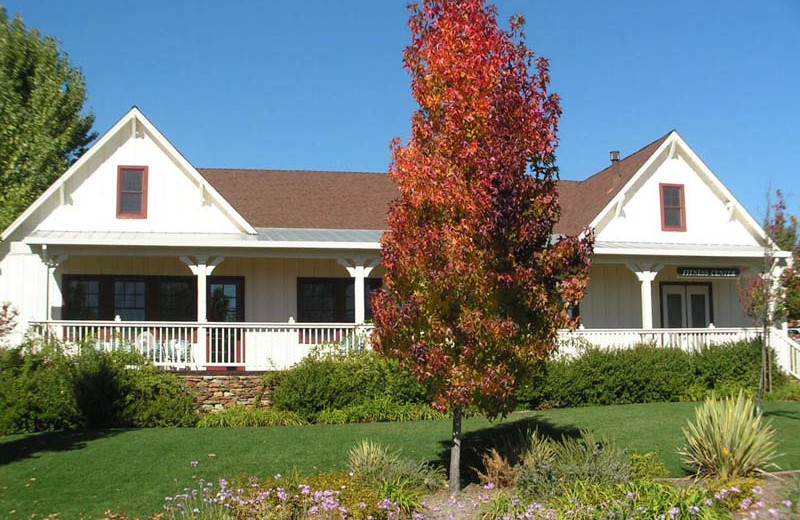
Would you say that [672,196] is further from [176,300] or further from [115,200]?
[115,200]

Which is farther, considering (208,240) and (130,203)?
(130,203)

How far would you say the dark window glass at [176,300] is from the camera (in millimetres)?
20844

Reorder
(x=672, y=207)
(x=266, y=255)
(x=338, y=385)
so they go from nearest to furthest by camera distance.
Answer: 1. (x=338, y=385)
2. (x=266, y=255)
3. (x=672, y=207)

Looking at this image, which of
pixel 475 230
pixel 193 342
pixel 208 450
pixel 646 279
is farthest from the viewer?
pixel 646 279

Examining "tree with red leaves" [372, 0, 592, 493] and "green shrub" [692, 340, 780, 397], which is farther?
"green shrub" [692, 340, 780, 397]

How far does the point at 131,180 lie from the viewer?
65.7 feet

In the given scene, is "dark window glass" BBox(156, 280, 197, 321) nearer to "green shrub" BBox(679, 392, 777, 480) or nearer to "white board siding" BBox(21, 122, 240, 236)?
"white board siding" BBox(21, 122, 240, 236)

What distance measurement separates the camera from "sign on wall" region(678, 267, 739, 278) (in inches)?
865

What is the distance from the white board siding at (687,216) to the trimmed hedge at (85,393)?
40.0ft

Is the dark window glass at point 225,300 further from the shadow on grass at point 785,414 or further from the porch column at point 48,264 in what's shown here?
the shadow on grass at point 785,414

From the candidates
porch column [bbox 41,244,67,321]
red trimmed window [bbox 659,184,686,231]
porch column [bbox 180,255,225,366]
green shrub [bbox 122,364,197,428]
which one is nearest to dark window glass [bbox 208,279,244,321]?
porch column [bbox 180,255,225,366]

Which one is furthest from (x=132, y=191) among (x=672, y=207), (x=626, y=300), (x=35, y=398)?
(x=672, y=207)

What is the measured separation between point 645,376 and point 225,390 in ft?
30.1

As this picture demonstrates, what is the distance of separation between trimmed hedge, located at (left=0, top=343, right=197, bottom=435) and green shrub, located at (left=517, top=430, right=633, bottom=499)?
27.0ft
